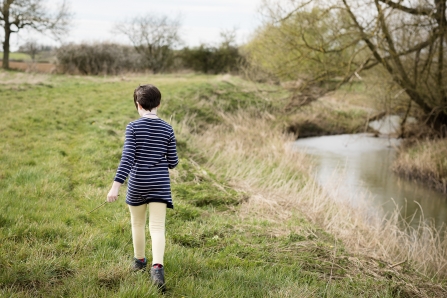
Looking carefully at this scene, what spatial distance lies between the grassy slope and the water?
10.6 feet

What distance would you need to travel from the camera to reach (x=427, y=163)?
486 inches

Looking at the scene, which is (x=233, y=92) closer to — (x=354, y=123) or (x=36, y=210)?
(x=354, y=123)

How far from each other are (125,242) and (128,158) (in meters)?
1.30

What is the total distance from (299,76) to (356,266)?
417 inches

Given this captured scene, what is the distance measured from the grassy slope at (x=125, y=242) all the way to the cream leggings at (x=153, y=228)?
7.8 inches

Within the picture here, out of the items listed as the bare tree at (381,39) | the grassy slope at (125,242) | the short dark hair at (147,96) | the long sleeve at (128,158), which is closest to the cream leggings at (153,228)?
the grassy slope at (125,242)

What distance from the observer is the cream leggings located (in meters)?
3.43

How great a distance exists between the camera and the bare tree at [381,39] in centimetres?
1205

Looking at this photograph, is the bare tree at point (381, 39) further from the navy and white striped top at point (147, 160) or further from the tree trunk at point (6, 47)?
the tree trunk at point (6, 47)

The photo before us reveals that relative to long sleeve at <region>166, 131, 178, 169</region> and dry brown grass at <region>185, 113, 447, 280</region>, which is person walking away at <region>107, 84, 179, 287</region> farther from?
dry brown grass at <region>185, 113, 447, 280</region>

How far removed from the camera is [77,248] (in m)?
3.99

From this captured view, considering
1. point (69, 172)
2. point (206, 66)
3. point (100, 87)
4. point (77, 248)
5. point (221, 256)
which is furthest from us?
point (206, 66)

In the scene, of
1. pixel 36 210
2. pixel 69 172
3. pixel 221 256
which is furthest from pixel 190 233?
pixel 69 172

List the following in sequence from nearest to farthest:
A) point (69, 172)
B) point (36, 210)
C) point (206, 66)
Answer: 1. point (36, 210)
2. point (69, 172)
3. point (206, 66)
